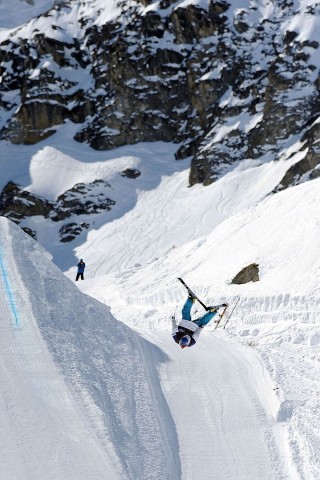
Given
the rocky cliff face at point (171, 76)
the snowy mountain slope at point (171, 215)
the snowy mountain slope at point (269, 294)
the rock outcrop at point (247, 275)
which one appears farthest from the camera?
the rocky cliff face at point (171, 76)

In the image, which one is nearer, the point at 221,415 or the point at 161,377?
the point at 221,415

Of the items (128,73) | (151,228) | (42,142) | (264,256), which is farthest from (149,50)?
(264,256)

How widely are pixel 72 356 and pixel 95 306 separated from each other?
8.41 ft

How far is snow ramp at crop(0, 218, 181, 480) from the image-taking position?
802 centimetres

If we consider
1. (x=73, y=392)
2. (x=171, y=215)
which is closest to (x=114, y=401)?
(x=73, y=392)

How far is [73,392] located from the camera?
944 centimetres

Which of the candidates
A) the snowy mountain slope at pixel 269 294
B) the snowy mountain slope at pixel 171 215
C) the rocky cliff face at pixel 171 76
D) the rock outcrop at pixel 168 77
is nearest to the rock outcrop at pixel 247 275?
the snowy mountain slope at pixel 269 294

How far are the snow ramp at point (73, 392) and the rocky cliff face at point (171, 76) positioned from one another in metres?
42.9

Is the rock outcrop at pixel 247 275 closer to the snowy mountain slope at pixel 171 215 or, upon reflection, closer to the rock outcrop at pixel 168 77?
the snowy mountain slope at pixel 171 215

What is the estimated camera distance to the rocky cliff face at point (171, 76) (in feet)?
186

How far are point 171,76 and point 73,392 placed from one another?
58763 mm

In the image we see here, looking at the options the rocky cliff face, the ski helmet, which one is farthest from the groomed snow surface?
the rocky cliff face

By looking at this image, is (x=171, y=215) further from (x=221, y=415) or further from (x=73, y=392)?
(x=73, y=392)

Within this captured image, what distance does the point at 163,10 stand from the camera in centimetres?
6794
